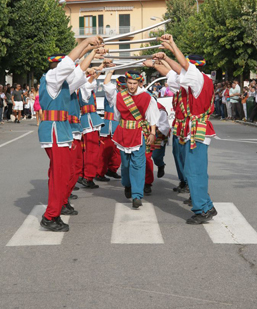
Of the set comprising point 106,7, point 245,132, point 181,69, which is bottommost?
point 245,132

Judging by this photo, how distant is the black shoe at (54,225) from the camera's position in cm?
710

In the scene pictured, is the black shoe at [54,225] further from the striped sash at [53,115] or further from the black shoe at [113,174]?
the black shoe at [113,174]

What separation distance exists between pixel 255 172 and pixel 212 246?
19.2 feet

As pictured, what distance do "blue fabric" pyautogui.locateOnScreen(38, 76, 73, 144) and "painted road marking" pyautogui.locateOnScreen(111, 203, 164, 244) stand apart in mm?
1148

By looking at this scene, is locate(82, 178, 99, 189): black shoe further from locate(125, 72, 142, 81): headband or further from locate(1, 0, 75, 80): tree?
locate(1, 0, 75, 80): tree

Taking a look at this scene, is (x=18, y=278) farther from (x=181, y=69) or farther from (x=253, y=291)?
(x=181, y=69)

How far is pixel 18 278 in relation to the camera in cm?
531

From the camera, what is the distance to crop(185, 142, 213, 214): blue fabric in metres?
7.52

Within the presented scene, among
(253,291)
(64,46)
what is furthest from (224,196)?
(64,46)

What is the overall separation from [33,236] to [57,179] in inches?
27.4

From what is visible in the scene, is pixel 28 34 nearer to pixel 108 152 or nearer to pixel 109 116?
pixel 109 116

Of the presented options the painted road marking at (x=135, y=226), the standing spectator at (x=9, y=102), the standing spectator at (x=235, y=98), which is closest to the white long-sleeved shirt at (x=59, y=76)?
the painted road marking at (x=135, y=226)

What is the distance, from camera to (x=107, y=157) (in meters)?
11.4

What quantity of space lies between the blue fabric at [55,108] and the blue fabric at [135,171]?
1580 mm
